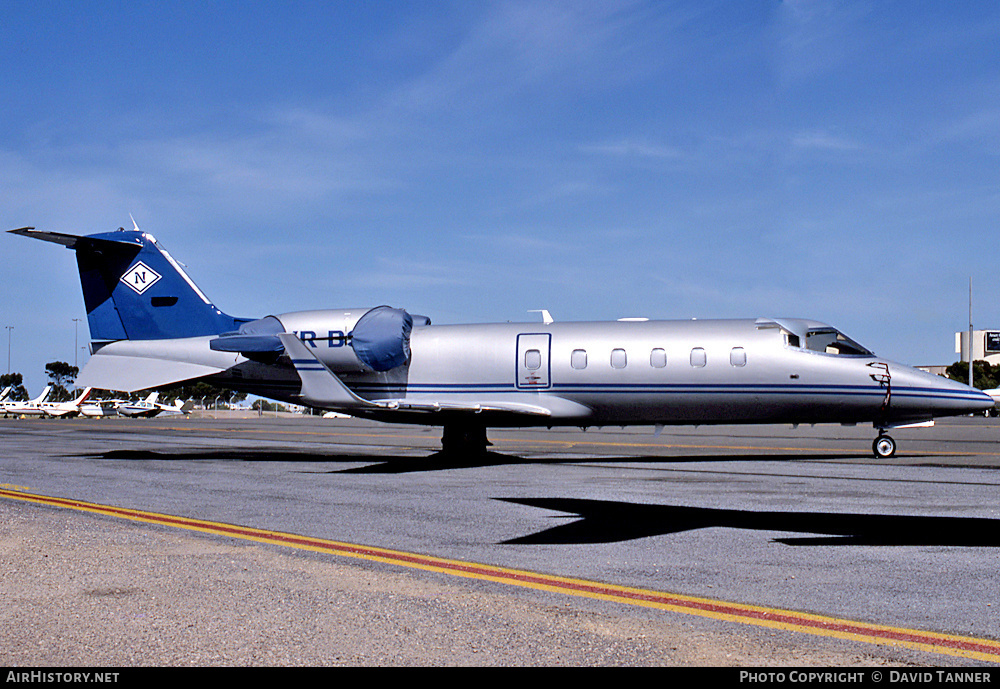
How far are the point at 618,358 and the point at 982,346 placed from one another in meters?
178

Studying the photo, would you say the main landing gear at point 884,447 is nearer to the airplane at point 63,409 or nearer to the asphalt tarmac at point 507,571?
the asphalt tarmac at point 507,571

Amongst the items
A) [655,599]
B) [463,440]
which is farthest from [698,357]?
[655,599]

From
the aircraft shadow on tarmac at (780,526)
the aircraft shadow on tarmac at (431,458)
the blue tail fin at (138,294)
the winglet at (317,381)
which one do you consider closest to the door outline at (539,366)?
the aircraft shadow on tarmac at (431,458)

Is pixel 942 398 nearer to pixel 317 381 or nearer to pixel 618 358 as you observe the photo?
pixel 618 358

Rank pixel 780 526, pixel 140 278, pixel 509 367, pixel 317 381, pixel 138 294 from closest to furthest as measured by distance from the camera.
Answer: pixel 780 526, pixel 317 381, pixel 509 367, pixel 138 294, pixel 140 278

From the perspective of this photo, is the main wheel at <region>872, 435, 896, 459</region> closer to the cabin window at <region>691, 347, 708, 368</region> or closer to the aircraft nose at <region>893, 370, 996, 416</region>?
the aircraft nose at <region>893, 370, 996, 416</region>

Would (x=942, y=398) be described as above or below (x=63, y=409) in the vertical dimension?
above

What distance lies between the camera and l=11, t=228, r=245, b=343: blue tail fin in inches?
939

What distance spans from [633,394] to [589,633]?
50.3 ft

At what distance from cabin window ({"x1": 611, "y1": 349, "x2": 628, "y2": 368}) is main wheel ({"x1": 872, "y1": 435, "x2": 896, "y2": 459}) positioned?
6.62 meters

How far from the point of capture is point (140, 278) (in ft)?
78.8

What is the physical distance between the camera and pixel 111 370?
→ 23359 mm

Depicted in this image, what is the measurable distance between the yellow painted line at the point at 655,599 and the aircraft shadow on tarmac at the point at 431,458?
955 cm

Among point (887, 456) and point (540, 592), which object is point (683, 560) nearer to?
point (540, 592)
